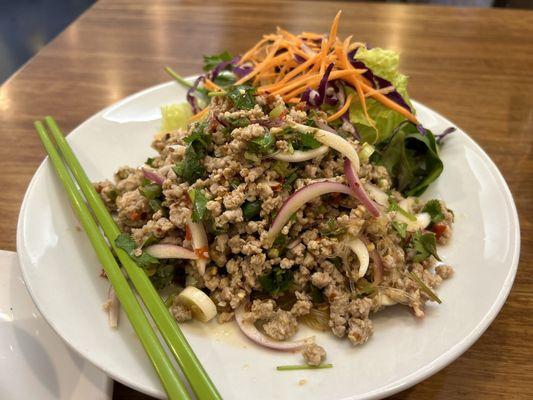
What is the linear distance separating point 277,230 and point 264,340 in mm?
351

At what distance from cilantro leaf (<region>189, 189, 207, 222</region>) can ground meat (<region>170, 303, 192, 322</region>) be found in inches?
11.4

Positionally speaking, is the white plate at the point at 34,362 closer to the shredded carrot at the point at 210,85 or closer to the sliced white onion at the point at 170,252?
the sliced white onion at the point at 170,252

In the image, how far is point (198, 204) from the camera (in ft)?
4.87

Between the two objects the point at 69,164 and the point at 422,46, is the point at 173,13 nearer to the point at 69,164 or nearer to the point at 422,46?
the point at 422,46

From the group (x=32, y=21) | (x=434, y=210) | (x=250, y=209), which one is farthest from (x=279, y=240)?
(x=32, y=21)

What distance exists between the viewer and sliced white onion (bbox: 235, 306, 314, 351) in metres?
1.37

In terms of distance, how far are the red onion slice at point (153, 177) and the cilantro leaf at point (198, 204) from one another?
0.63 feet

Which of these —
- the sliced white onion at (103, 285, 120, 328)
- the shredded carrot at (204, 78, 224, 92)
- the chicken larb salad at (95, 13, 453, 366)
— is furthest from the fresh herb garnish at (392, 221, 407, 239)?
the shredded carrot at (204, 78, 224, 92)

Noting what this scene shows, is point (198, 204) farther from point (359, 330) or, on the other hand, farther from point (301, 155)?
point (359, 330)

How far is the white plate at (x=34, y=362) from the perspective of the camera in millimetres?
1358

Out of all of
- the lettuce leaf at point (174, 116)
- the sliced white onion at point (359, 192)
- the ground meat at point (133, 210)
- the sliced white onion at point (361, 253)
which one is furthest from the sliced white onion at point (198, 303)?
the lettuce leaf at point (174, 116)

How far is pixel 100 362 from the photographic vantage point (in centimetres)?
124

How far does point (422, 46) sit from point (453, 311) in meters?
2.57

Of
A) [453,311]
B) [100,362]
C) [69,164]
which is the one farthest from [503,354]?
[69,164]
